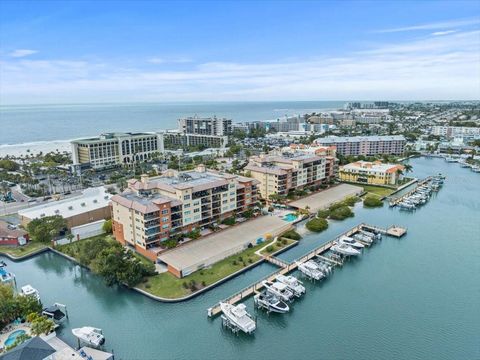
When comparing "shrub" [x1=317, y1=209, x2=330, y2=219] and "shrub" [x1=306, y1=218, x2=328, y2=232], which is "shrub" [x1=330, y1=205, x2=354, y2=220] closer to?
"shrub" [x1=317, y1=209, x2=330, y2=219]

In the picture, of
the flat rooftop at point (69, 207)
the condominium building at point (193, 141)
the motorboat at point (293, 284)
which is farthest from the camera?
the condominium building at point (193, 141)

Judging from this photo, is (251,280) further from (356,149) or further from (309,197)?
(356,149)

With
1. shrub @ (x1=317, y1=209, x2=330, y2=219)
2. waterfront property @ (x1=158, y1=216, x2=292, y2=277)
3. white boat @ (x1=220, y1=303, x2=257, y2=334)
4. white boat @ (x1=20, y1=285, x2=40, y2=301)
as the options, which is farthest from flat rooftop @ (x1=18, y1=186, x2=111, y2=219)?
shrub @ (x1=317, y1=209, x2=330, y2=219)

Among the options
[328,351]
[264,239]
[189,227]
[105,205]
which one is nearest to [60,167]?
[105,205]

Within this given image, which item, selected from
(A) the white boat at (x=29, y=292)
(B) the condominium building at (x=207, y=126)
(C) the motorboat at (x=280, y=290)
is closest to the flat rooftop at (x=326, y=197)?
(C) the motorboat at (x=280, y=290)

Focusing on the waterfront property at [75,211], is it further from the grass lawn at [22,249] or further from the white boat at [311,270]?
the white boat at [311,270]
